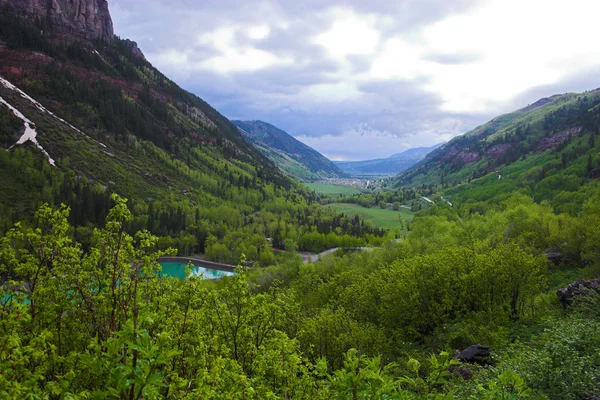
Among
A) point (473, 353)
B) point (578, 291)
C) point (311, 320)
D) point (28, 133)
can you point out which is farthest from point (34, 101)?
point (578, 291)

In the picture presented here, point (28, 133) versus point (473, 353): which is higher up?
point (28, 133)

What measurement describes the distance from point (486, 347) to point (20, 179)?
171 m

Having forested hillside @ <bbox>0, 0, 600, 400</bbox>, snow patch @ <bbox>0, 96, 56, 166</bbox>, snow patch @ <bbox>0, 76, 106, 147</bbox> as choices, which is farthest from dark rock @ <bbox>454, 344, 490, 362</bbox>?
snow patch @ <bbox>0, 76, 106, 147</bbox>

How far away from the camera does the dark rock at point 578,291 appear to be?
26.9m

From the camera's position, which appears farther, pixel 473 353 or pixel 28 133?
pixel 28 133

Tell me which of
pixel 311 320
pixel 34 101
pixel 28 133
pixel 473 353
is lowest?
pixel 473 353

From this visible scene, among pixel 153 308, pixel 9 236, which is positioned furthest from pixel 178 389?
pixel 9 236

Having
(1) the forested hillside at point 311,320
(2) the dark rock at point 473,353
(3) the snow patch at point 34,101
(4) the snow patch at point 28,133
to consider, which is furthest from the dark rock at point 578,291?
(3) the snow patch at point 34,101

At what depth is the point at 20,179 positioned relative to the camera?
455 ft

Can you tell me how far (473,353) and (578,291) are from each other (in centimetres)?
1136

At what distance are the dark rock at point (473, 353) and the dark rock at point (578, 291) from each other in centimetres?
877

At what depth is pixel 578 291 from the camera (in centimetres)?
2811

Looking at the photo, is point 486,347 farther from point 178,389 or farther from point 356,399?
point 178,389

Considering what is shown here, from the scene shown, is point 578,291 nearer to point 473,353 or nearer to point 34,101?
Answer: point 473,353
